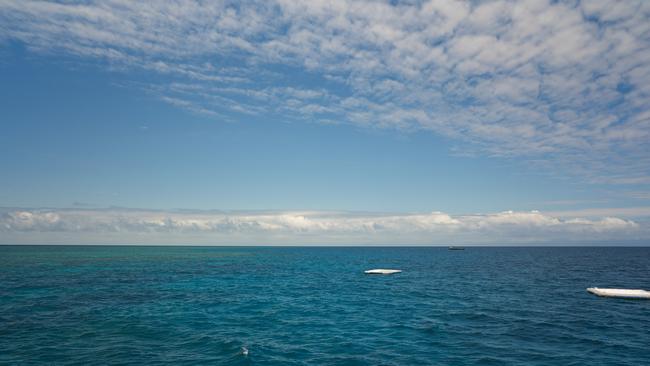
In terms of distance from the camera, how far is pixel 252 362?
86.6 ft

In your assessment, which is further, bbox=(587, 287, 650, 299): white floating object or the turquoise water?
bbox=(587, 287, 650, 299): white floating object

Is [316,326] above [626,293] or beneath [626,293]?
beneath

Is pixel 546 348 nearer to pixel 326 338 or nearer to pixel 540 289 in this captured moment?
pixel 326 338

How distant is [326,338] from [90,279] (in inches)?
2340

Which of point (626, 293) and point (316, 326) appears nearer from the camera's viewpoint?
point (316, 326)

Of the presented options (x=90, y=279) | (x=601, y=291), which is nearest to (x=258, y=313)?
(x=90, y=279)

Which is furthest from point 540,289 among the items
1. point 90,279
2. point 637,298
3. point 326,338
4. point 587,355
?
point 90,279

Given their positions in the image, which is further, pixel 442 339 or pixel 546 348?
pixel 442 339

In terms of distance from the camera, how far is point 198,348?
2911cm

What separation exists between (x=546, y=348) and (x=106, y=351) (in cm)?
3481

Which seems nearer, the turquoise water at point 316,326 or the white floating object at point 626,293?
the turquoise water at point 316,326

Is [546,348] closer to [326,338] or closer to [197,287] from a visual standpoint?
[326,338]

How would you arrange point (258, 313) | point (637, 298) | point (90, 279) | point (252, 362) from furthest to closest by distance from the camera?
point (90, 279)
point (637, 298)
point (258, 313)
point (252, 362)

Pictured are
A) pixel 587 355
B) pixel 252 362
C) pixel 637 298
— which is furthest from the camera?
pixel 637 298
